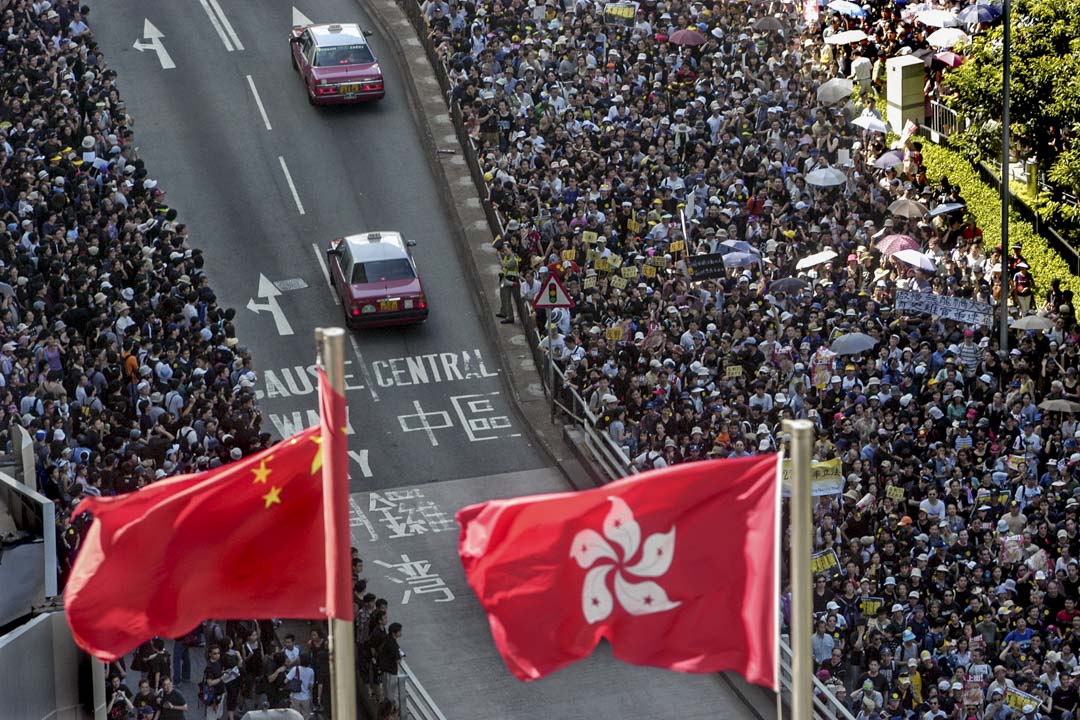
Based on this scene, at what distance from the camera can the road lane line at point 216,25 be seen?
49.9 meters

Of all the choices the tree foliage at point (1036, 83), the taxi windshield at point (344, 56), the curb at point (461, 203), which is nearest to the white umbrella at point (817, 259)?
the tree foliage at point (1036, 83)

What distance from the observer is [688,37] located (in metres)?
45.2

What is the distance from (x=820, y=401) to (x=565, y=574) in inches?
789

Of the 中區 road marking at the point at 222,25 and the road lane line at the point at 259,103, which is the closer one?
the road lane line at the point at 259,103

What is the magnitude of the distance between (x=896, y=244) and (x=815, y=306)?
2.35 metres

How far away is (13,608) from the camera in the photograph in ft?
69.1

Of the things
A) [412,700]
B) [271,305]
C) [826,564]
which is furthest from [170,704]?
[271,305]

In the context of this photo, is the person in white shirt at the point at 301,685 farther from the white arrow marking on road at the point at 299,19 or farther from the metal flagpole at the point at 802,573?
the white arrow marking on road at the point at 299,19

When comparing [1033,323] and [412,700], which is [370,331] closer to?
[1033,323]

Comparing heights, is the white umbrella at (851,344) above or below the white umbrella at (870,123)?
below

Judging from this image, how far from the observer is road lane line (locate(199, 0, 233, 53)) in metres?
49.9

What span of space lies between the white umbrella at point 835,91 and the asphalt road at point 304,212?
846 cm

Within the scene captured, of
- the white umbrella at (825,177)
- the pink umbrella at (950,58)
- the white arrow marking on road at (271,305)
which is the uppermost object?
the pink umbrella at (950,58)

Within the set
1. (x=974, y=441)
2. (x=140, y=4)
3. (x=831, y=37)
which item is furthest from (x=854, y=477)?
(x=140, y=4)
